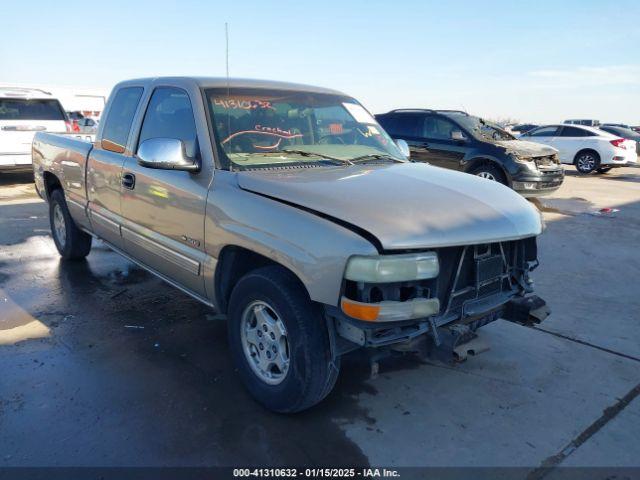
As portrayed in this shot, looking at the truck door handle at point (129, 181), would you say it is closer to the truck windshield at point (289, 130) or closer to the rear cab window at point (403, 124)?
the truck windshield at point (289, 130)

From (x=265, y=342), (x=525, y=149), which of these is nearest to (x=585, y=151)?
(x=525, y=149)

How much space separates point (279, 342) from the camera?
115 inches

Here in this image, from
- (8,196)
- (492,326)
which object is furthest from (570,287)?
(8,196)

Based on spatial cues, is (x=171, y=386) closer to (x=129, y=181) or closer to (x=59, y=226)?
(x=129, y=181)

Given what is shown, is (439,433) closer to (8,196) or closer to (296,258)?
(296,258)

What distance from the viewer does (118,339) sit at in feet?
13.0

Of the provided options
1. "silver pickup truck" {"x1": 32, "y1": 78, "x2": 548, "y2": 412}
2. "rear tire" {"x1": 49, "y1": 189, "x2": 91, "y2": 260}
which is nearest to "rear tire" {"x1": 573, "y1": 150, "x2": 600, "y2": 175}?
"silver pickup truck" {"x1": 32, "y1": 78, "x2": 548, "y2": 412}

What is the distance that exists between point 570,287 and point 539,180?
185 inches

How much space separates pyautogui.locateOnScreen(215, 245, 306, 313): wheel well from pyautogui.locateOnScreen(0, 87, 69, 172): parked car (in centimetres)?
977

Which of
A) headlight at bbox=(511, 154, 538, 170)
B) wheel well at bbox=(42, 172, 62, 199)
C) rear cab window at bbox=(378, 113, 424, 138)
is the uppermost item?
rear cab window at bbox=(378, 113, 424, 138)

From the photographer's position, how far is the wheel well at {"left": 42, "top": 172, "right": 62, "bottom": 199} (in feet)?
19.0

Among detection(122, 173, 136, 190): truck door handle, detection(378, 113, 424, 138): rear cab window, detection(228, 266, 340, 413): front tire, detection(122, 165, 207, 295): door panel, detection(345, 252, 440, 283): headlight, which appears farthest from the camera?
detection(378, 113, 424, 138): rear cab window

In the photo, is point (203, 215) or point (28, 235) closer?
point (203, 215)

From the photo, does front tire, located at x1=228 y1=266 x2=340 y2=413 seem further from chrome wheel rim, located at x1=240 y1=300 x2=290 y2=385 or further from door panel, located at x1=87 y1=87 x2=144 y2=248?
door panel, located at x1=87 y1=87 x2=144 y2=248
